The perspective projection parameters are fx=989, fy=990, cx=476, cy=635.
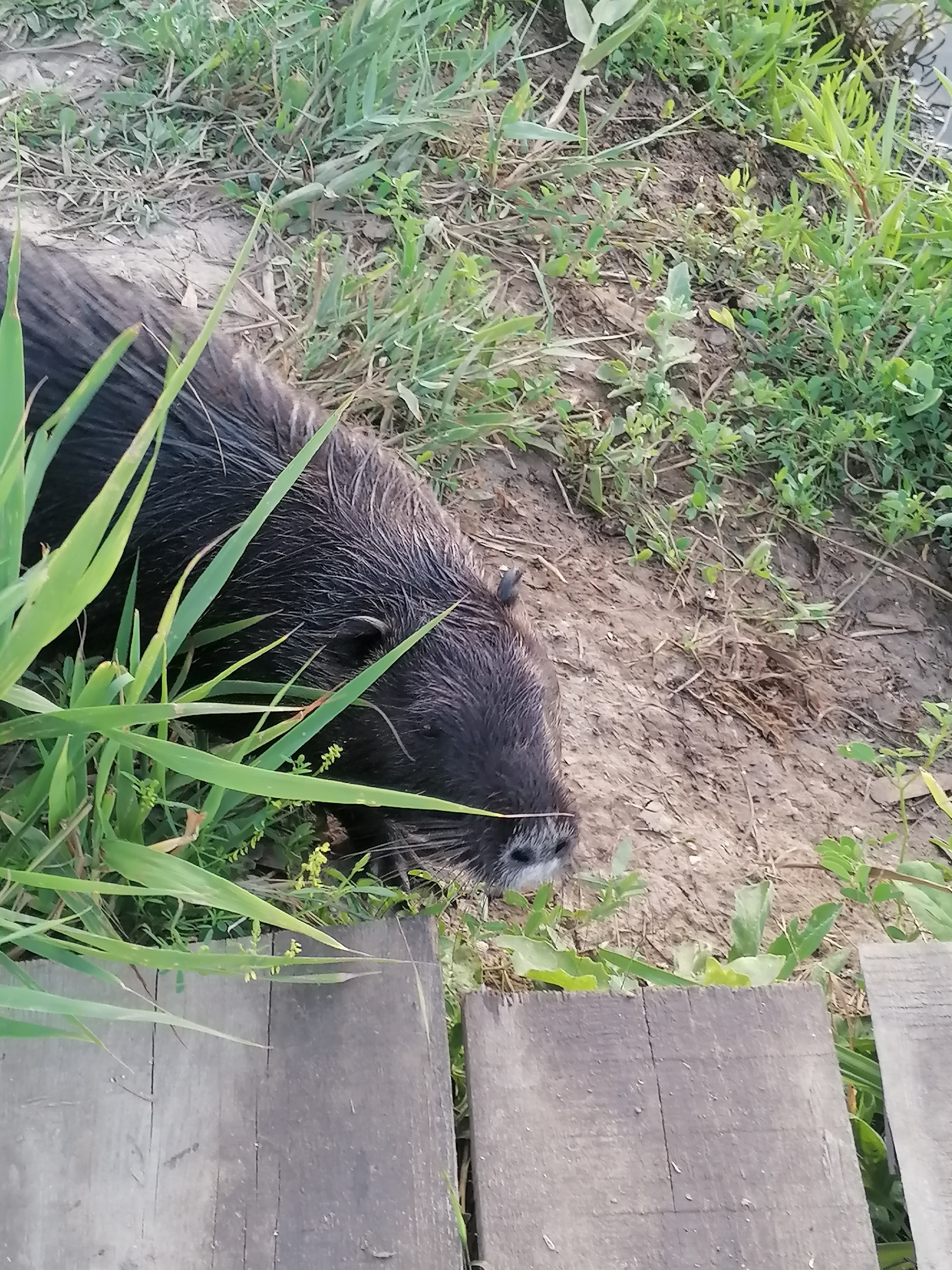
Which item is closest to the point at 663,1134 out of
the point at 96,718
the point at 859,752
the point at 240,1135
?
the point at 240,1135

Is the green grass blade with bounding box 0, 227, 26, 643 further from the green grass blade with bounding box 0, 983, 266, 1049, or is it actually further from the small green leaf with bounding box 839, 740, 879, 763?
the small green leaf with bounding box 839, 740, 879, 763

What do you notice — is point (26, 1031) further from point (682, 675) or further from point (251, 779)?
point (682, 675)

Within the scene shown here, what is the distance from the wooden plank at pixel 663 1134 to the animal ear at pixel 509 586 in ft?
3.22

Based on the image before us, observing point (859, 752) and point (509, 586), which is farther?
point (859, 752)

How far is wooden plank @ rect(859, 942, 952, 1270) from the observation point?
1.43m

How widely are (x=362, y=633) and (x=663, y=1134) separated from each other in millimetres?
1132

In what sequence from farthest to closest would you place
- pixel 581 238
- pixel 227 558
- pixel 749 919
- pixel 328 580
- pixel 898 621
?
pixel 581 238
pixel 898 621
pixel 328 580
pixel 749 919
pixel 227 558

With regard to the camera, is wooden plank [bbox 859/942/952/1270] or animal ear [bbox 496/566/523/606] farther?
animal ear [bbox 496/566/523/606]

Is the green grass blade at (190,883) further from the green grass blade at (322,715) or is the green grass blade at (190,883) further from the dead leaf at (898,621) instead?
the dead leaf at (898,621)

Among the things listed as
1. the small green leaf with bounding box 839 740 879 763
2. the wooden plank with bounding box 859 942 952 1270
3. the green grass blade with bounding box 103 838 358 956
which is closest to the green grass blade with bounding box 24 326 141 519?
the green grass blade with bounding box 103 838 358 956

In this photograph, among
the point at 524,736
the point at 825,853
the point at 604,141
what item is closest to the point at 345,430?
the point at 524,736

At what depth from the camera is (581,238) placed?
3543mm

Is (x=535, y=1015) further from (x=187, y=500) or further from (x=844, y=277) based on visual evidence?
(x=844, y=277)

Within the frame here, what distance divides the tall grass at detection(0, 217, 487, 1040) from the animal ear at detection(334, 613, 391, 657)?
38 centimetres
